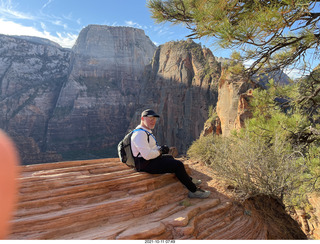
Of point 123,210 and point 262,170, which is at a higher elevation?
point 262,170

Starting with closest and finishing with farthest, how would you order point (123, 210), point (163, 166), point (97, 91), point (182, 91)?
point (123, 210), point (163, 166), point (182, 91), point (97, 91)

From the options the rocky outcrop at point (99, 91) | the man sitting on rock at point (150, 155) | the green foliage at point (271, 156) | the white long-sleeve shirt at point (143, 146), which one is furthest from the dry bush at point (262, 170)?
the rocky outcrop at point (99, 91)

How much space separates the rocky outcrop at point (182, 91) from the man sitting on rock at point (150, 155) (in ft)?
89.5

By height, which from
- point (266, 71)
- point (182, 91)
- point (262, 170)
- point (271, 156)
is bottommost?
point (262, 170)

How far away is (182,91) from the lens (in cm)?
3641

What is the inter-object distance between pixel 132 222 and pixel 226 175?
2.11m

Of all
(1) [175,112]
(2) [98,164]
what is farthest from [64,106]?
(2) [98,164]

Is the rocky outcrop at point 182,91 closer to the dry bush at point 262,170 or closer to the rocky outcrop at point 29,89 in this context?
the rocky outcrop at point 29,89

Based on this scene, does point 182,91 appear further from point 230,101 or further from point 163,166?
point 163,166

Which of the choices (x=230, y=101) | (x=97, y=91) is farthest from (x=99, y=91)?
(x=230, y=101)

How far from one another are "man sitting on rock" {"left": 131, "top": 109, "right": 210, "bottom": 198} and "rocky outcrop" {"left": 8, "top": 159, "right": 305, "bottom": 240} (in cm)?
24

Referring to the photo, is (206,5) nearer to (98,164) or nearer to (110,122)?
(98,164)

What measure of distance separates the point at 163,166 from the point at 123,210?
972mm

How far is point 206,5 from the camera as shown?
3.38m
